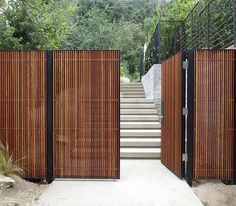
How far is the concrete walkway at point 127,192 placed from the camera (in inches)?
220

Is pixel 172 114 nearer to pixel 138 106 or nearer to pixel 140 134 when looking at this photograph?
pixel 140 134

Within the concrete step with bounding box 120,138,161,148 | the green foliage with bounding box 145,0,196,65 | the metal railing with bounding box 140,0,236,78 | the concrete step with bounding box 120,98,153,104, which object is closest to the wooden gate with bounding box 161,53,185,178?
the concrete step with bounding box 120,138,161,148

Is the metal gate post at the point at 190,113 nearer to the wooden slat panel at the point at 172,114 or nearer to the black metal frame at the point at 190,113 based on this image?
the black metal frame at the point at 190,113

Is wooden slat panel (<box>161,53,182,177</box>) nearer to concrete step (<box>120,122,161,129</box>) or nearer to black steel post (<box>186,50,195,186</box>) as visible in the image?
black steel post (<box>186,50,195,186</box>)

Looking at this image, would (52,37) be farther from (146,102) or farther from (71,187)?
(71,187)

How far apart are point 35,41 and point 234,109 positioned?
24.5 feet

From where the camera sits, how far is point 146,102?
12000 mm

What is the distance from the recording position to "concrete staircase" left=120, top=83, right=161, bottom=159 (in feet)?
28.5

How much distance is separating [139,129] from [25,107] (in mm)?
3988

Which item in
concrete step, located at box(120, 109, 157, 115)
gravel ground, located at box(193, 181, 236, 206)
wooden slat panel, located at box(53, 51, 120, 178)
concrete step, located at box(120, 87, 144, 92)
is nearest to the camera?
gravel ground, located at box(193, 181, 236, 206)

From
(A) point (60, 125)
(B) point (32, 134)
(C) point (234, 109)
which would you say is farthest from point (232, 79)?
(B) point (32, 134)

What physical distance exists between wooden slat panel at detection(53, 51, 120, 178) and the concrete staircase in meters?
1.92

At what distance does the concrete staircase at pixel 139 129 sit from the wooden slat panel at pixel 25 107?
2.43m

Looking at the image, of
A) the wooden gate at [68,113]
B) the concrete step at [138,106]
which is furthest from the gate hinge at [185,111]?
the concrete step at [138,106]
